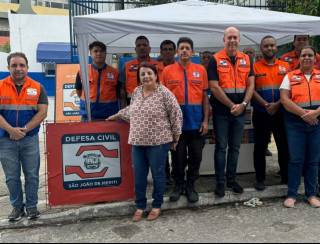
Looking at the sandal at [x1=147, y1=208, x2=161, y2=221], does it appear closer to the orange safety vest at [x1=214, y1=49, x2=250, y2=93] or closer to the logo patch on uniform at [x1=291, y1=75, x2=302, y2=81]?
the orange safety vest at [x1=214, y1=49, x2=250, y2=93]

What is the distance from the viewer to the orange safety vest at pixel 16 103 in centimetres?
419

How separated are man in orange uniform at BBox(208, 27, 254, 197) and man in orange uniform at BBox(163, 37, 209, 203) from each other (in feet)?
0.55

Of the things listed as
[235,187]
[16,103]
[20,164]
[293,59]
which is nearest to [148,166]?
[235,187]

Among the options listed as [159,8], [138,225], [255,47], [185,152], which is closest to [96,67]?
[159,8]

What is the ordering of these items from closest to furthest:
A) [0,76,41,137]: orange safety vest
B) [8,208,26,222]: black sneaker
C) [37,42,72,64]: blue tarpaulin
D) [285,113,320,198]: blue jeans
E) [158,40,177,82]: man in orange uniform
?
[0,76,41,137]: orange safety vest < [8,208,26,222]: black sneaker < [285,113,320,198]: blue jeans < [158,40,177,82]: man in orange uniform < [37,42,72,64]: blue tarpaulin

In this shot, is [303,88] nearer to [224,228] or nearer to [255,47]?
[224,228]

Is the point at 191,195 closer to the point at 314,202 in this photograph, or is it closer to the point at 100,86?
the point at 314,202

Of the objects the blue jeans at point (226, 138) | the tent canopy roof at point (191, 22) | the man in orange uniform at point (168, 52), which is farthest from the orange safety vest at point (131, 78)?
the blue jeans at point (226, 138)

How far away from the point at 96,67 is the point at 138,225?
2.08 m

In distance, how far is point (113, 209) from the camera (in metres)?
4.73

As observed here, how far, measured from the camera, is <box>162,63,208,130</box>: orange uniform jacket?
15.1ft

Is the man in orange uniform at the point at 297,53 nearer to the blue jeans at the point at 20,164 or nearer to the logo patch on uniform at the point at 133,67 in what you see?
the logo patch on uniform at the point at 133,67

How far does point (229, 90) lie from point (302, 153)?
1124 mm

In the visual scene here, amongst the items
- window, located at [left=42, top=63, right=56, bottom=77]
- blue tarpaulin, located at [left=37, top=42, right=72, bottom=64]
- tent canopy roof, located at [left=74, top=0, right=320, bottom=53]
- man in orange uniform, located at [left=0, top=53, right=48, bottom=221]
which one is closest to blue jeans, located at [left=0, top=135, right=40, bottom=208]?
man in orange uniform, located at [left=0, top=53, right=48, bottom=221]
